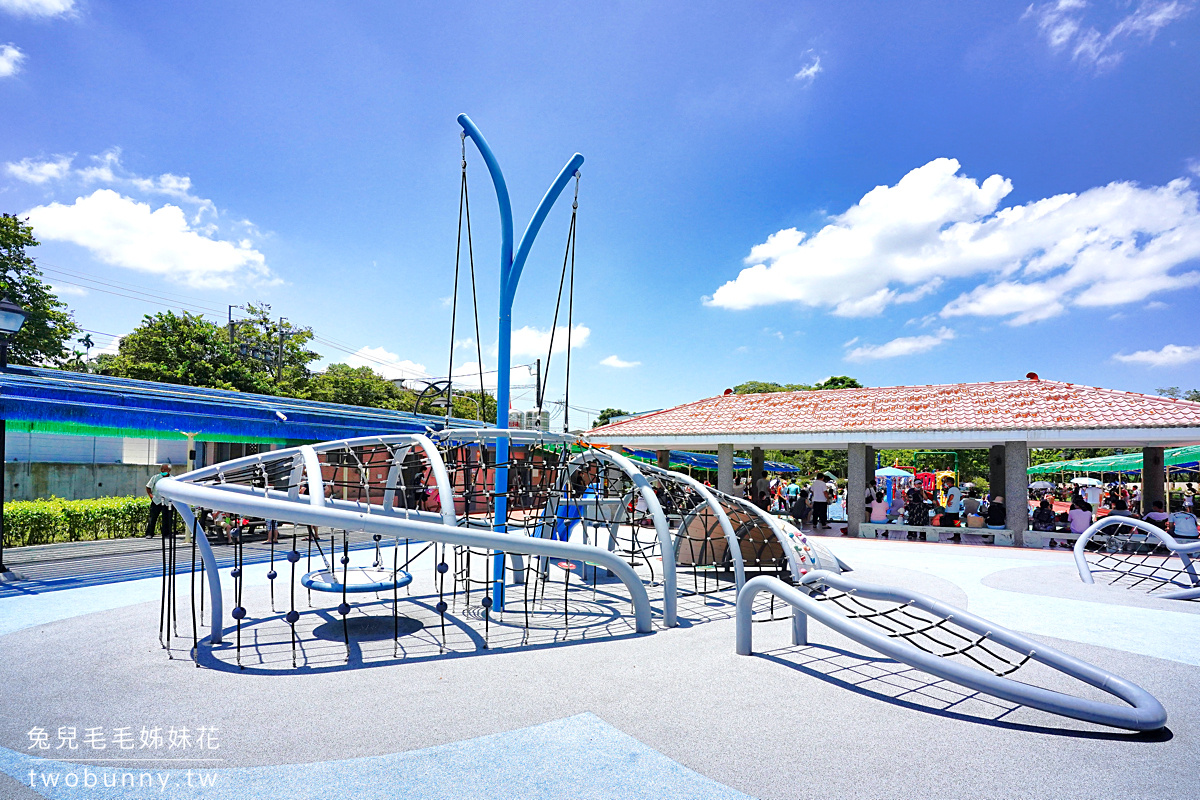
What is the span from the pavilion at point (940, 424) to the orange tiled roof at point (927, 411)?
2 centimetres

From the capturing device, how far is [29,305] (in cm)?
2253

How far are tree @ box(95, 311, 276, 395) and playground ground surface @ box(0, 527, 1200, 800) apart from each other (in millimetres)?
19631

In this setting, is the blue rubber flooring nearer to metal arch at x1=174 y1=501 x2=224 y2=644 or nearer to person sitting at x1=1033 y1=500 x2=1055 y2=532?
metal arch at x1=174 y1=501 x2=224 y2=644

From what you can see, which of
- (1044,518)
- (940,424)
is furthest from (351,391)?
(1044,518)

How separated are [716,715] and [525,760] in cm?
139

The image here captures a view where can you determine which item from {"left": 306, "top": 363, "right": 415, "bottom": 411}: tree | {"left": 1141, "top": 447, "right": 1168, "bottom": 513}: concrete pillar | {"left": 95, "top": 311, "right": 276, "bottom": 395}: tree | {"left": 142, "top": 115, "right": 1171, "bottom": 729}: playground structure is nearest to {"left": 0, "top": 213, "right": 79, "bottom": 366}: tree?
{"left": 95, "top": 311, "right": 276, "bottom": 395}: tree

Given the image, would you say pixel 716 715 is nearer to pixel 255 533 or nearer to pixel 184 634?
pixel 184 634

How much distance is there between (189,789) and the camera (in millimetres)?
3361

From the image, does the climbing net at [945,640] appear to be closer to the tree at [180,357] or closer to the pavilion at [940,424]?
the pavilion at [940,424]

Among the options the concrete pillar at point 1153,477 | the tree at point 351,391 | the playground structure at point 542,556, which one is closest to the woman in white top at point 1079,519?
the concrete pillar at point 1153,477

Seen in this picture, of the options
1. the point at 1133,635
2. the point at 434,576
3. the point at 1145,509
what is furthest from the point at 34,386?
the point at 1145,509

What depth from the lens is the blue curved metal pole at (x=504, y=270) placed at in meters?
7.98

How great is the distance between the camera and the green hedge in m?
11.7

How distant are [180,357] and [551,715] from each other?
25.7 meters
